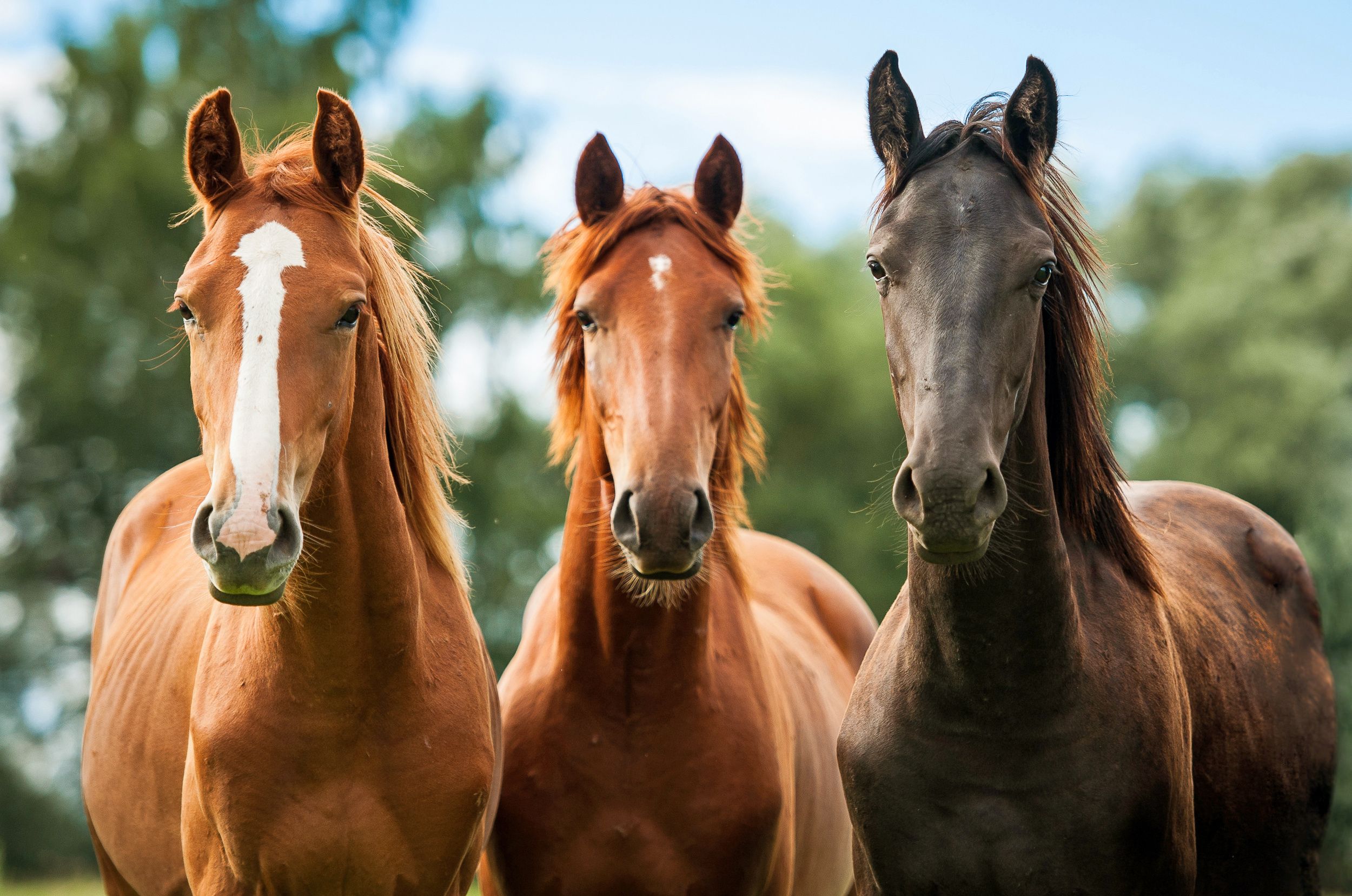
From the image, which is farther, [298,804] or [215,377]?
[298,804]

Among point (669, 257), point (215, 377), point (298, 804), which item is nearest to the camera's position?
point (215, 377)

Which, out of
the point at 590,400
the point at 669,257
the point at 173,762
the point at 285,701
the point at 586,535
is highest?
the point at 669,257

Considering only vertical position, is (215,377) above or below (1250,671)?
above

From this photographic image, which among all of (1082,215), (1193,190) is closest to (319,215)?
(1082,215)

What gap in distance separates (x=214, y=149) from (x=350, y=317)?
0.66 m

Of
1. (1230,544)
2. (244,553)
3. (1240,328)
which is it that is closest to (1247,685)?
(1230,544)

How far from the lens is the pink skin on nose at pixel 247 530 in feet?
8.13

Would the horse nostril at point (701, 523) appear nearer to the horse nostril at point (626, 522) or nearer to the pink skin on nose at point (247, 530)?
the horse nostril at point (626, 522)

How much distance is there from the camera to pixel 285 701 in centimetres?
314

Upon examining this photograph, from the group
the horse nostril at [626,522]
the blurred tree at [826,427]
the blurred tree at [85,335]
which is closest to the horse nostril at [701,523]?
the horse nostril at [626,522]

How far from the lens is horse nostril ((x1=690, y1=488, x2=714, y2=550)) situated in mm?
3221

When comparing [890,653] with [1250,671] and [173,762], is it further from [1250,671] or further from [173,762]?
[173,762]

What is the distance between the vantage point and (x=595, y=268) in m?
3.91

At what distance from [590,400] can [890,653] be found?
4.14 ft
